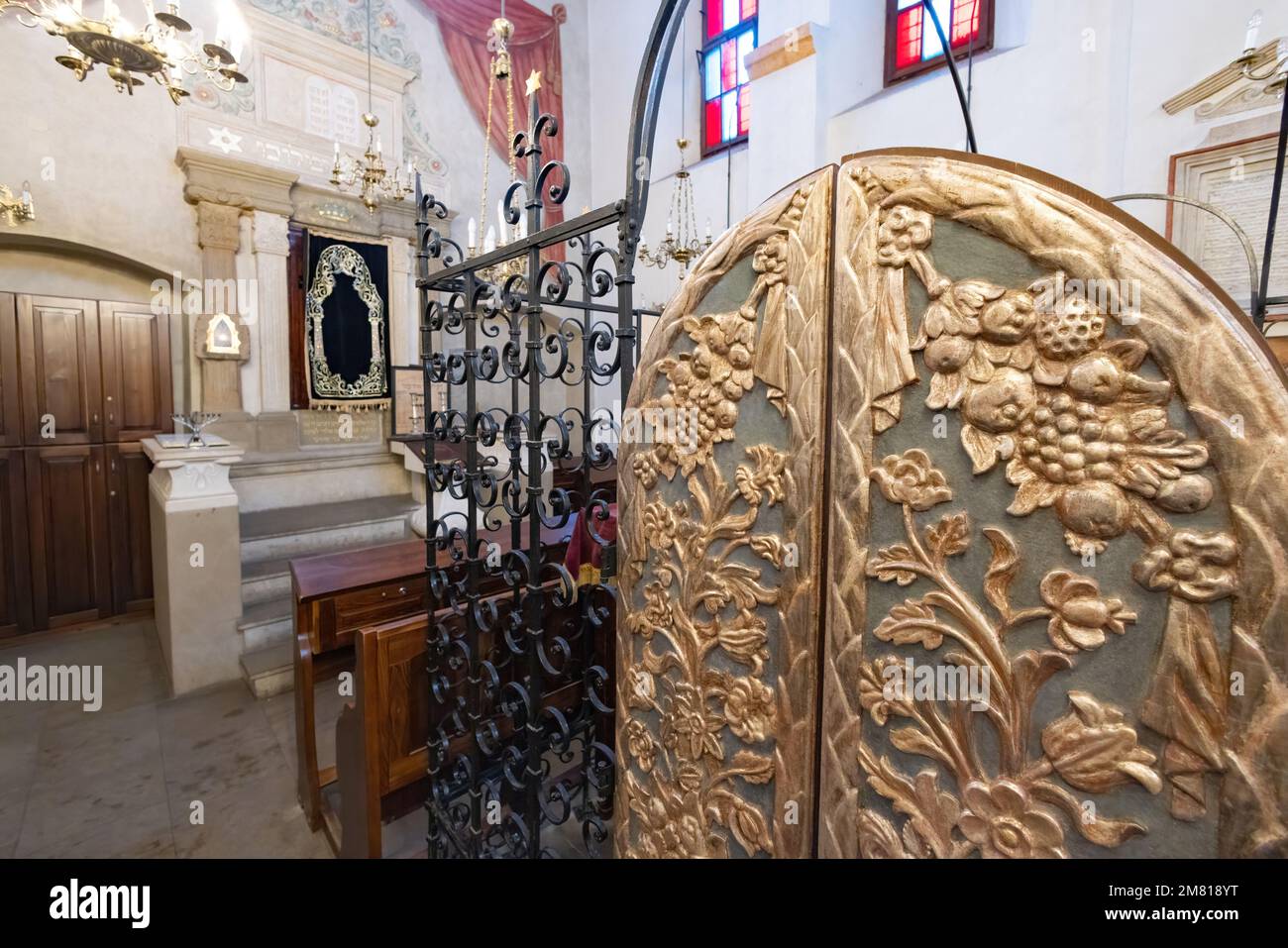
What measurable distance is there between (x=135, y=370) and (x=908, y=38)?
657 cm

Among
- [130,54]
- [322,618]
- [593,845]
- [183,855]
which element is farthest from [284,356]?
[593,845]

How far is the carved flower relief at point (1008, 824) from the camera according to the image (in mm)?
502

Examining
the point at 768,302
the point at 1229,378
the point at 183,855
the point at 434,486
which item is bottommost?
the point at 183,855

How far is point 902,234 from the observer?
58 cm

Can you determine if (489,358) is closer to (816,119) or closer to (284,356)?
(816,119)

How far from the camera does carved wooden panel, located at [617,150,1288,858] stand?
43 cm

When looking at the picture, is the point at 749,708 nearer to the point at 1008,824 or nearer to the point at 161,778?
the point at 1008,824

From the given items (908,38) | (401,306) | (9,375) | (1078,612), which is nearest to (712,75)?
(908,38)

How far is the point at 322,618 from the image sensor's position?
2346mm

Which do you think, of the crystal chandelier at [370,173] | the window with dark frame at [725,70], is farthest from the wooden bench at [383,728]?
the window with dark frame at [725,70]

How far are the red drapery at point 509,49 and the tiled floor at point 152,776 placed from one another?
503 cm

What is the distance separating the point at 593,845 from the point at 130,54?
12.0 ft

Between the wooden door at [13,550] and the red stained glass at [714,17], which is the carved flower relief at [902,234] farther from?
the red stained glass at [714,17]

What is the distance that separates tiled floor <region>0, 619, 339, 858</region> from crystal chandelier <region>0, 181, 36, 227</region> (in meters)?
3.16
